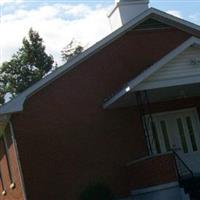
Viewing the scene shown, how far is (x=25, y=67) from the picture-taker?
54375 mm

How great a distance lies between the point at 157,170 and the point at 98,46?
18.3 feet

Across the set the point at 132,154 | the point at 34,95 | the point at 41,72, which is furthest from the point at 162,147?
the point at 41,72

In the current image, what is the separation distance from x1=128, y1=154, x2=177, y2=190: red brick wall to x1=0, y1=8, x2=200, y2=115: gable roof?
4.28m

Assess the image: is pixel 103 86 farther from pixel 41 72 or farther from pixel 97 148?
pixel 41 72

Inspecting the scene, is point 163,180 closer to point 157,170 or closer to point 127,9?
point 157,170

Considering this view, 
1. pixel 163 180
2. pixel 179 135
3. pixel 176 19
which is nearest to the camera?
pixel 163 180

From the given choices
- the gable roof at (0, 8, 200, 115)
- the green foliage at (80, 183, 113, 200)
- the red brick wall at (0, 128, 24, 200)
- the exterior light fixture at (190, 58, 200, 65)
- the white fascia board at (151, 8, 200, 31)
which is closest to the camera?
the green foliage at (80, 183, 113, 200)

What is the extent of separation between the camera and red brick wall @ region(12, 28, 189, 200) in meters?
18.4

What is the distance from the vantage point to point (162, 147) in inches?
795

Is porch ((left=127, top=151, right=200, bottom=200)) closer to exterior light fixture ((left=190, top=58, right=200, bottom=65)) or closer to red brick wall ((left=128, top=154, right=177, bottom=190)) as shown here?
red brick wall ((left=128, top=154, right=177, bottom=190))

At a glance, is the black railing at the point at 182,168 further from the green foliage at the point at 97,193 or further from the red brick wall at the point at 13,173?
the red brick wall at the point at 13,173

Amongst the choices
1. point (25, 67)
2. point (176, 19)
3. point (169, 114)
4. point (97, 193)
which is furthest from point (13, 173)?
point (25, 67)

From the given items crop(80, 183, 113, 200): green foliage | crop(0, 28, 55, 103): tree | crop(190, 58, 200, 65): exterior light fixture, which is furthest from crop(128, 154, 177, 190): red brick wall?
crop(0, 28, 55, 103): tree

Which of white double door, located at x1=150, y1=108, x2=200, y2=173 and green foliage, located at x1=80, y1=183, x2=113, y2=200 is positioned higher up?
white double door, located at x1=150, y1=108, x2=200, y2=173
